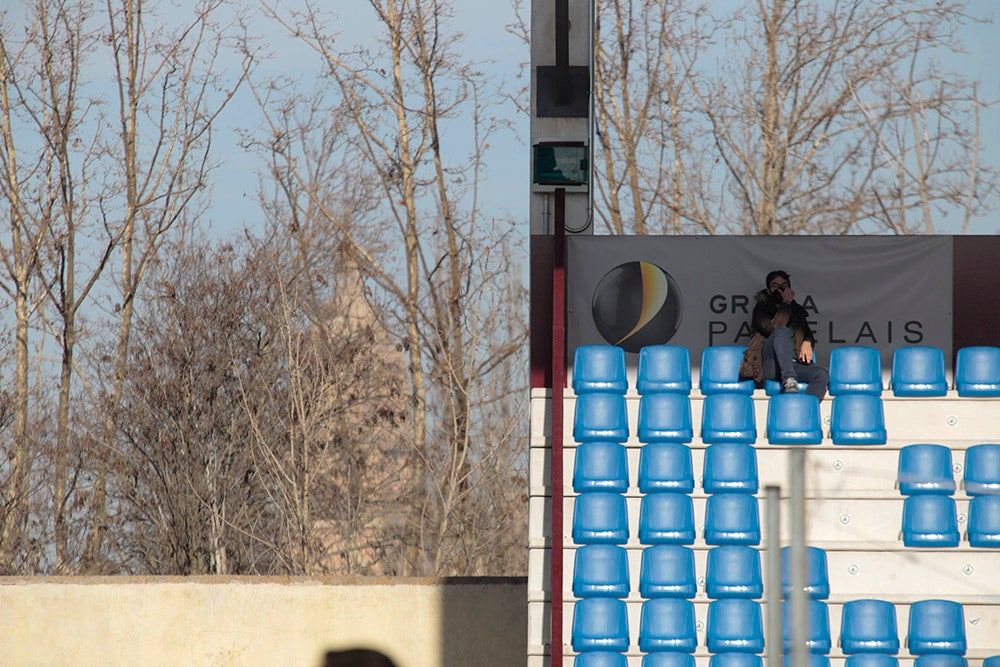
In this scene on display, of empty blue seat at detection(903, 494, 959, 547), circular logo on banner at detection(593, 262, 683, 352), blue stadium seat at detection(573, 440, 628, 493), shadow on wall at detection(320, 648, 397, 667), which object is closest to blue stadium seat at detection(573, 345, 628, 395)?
circular logo on banner at detection(593, 262, 683, 352)

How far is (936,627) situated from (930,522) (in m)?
0.85

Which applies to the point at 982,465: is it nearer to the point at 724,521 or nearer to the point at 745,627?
the point at 724,521

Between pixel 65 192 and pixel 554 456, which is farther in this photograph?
pixel 65 192

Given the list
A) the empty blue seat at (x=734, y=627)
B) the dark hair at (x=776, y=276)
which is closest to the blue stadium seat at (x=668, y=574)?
the empty blue seat at (x=734, y=627)

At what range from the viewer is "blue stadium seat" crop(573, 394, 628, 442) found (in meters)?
10.7

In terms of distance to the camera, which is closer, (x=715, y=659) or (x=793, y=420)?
(x=715, y=659)

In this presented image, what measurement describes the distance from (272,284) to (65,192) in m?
4.63

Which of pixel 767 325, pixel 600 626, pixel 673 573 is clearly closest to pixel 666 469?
pixel 673 573

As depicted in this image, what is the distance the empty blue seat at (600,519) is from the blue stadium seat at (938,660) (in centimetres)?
242

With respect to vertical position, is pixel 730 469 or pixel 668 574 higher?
pixel 730 469

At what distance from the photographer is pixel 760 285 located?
37.2 ft

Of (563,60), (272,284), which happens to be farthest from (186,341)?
(563,60)

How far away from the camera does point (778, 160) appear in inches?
901

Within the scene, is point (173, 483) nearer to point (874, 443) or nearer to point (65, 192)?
point (65, 192)
